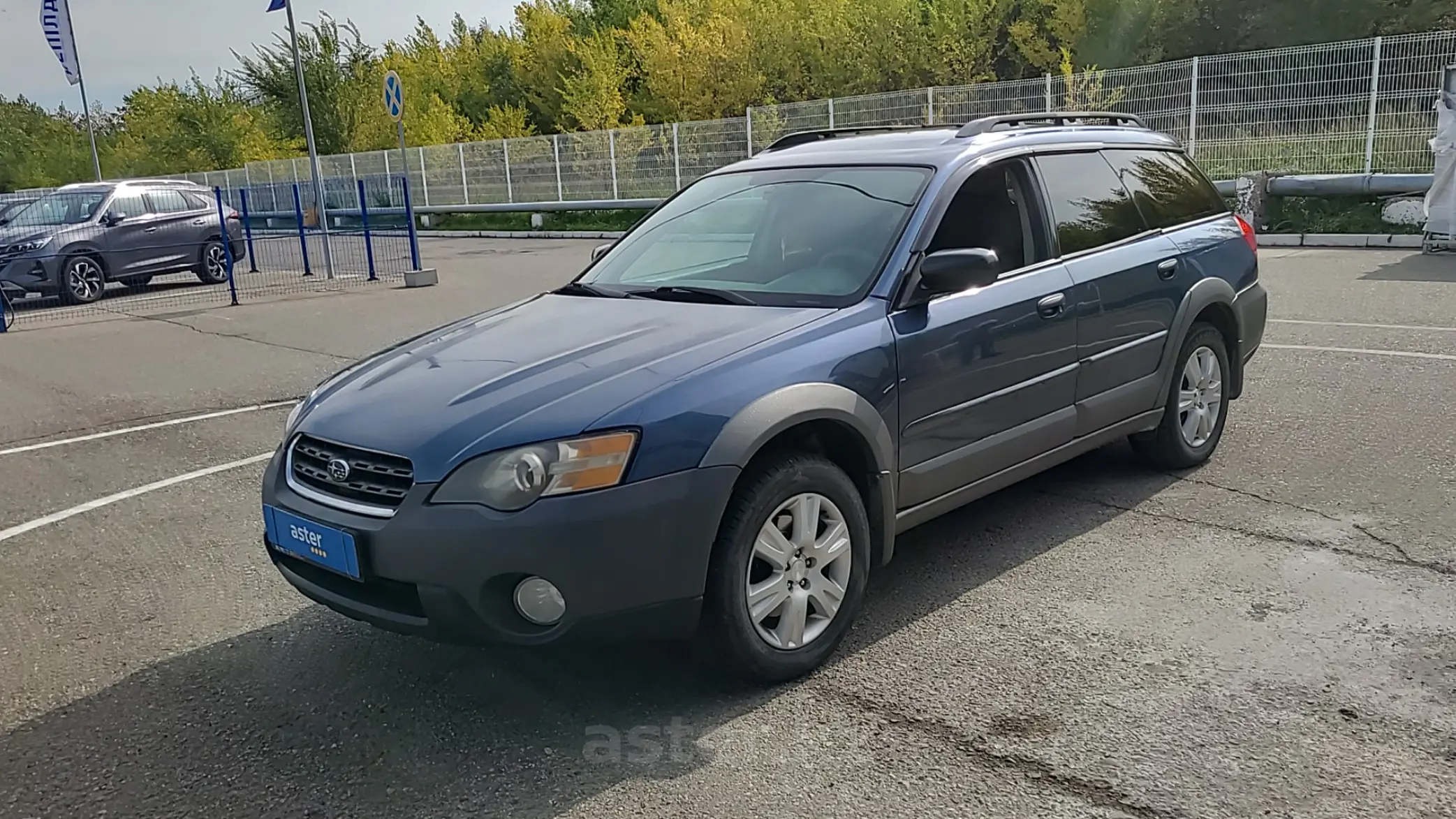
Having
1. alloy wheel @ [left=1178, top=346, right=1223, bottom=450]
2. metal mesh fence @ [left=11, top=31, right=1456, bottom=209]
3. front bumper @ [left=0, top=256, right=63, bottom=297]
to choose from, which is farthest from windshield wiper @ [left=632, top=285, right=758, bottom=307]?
front bumper @ [left=0, top=256, right=63, bottom=297]

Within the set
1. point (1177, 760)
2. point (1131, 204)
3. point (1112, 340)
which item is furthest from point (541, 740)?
point (1131, 204)

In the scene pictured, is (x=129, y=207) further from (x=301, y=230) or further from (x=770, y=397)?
(x=770, y=397)

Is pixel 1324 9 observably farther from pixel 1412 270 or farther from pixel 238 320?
pixel 238 320

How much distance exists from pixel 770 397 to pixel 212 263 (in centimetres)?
1576

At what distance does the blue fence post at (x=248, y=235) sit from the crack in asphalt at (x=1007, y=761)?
14256mm

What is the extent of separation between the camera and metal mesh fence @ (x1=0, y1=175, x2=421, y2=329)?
47.6 feet

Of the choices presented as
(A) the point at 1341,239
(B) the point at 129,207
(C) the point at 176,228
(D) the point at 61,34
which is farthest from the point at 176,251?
(D) the point at 61,34

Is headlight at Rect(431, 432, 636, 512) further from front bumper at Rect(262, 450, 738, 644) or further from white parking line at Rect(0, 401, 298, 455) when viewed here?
white parking line at Rect(0, 401, 298, 455)

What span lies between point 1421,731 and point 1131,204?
268 centimetres

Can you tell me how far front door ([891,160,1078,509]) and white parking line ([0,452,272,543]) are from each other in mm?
4242

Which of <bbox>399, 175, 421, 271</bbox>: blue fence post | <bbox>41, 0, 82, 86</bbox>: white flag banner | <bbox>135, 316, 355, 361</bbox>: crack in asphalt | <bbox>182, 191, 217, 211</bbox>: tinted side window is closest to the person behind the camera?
<bbox>135, 316, 355, 361</bbox>: crack in asphalt

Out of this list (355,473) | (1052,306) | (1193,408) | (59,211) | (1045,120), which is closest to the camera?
(355,473)

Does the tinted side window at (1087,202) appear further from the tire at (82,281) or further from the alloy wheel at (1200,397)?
the tire at (82,281)

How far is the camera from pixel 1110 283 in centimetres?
456
